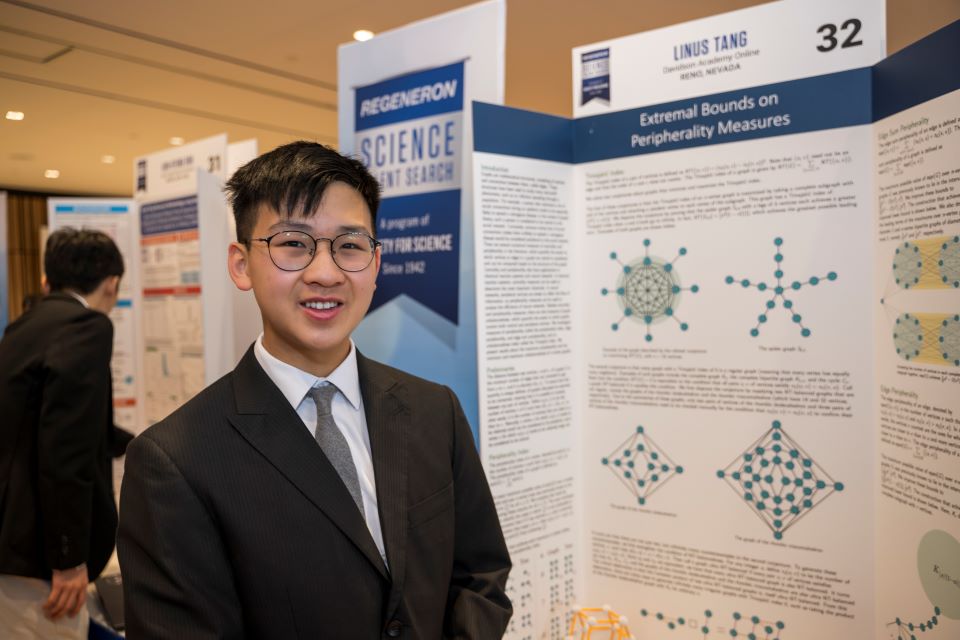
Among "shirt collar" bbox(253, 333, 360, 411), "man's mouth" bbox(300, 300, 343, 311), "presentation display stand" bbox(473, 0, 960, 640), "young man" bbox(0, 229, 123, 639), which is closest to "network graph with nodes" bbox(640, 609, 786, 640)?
"presentation display stand" bbox(473, 0, 960, 640)

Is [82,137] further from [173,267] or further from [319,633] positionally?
[319,633]

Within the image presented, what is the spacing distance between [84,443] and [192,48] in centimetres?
407

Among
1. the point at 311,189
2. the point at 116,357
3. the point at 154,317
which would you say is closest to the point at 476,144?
the point at 311,189

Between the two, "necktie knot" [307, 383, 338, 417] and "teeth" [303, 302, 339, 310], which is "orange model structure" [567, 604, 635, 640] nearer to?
"necktie knot" [307, 383, 338, 417]

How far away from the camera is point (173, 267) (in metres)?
3.82

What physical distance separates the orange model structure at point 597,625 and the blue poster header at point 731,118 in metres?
1.52

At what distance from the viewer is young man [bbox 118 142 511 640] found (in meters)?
1.07

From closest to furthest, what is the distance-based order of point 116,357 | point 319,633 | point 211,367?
point 319,633, point 211,367, point 116,357

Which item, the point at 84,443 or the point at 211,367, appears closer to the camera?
the point at 84,443

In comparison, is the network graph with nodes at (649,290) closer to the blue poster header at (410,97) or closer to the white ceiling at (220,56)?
the blue poster header at (410,97)

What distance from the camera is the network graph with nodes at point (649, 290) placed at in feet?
6.96

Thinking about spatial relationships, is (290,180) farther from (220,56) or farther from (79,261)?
(220,56)

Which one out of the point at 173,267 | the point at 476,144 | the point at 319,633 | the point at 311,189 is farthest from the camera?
the point at 173,267

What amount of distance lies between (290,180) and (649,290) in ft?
4.24
